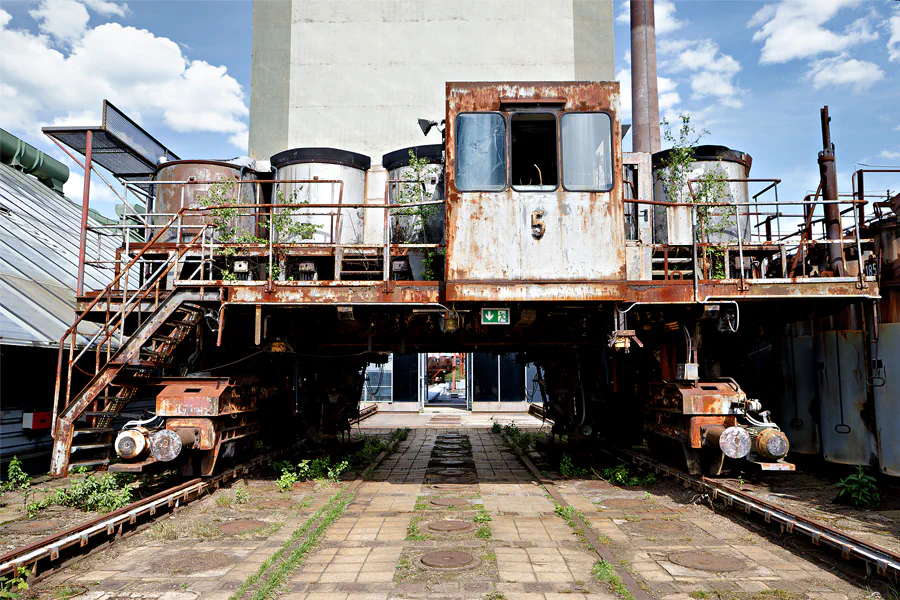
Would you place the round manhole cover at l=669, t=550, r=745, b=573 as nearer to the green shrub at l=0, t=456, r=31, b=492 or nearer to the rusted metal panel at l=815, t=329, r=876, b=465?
the rusted metal panel at l=815, t=329, r=876, b=465

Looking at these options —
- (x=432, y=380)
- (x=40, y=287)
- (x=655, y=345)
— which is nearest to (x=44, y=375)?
(x=40, y=287)

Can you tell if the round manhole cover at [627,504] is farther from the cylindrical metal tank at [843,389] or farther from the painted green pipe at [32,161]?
the painted green pipe at [32,161]

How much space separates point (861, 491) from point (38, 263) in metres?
17.5

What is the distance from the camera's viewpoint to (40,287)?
13.4 metres

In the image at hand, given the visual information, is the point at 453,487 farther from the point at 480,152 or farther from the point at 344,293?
the point at 480,152

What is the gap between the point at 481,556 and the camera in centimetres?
618

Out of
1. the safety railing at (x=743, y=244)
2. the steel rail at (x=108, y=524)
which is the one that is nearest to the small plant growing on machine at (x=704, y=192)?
the safety railing at (x=743, y=244)

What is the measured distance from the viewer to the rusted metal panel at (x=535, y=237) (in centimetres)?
807

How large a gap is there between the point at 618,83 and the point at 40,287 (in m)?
12.9

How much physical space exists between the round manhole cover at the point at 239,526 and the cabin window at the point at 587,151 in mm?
5968

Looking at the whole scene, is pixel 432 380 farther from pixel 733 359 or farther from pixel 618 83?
pixel 618 83

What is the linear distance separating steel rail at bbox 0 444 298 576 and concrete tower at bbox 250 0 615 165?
10421 mm

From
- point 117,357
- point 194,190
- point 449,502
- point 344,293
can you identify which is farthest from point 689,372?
point 194,190

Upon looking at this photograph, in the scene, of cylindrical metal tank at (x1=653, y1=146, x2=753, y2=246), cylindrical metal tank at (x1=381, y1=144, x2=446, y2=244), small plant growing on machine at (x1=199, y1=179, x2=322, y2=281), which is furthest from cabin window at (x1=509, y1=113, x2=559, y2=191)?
small plant growing on machine at (x1=199, y1=179, x2=322, y2=281)
